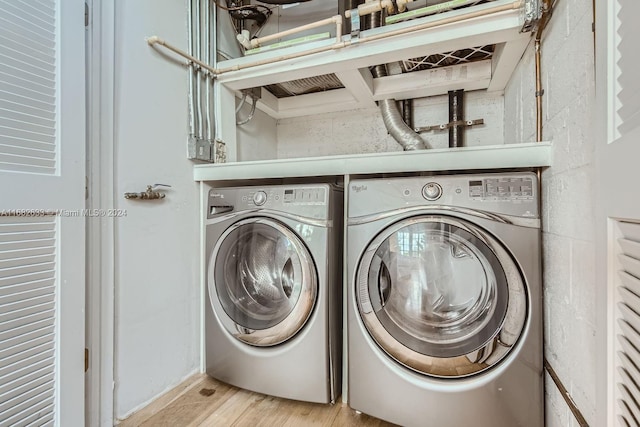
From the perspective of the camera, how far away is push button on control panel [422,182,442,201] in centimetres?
106

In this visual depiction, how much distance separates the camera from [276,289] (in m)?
1.35

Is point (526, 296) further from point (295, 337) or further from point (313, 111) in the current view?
point (313, 111)

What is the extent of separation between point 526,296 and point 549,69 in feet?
2.68

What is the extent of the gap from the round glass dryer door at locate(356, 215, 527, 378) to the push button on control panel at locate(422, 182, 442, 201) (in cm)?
8

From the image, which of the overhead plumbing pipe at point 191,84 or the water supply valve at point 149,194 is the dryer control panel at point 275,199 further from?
the overhead plumbing pipe at point 191,84

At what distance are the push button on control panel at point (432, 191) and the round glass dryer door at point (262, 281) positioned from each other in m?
0.54

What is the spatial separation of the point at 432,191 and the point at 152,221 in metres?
1.22

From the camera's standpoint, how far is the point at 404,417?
1.07 meters

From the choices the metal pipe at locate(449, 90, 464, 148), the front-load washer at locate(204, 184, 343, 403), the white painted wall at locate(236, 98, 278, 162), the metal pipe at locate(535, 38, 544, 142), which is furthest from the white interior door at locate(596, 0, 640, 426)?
the white painted wall at locate(236, 98, 278, 162)

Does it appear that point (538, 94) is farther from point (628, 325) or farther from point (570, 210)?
point (628, 325)

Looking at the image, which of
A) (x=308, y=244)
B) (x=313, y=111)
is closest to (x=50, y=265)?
(x=308, y=244)

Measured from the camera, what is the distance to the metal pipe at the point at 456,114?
183 cm

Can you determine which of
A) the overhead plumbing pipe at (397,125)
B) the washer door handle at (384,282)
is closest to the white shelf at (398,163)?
the washer door handle at (384,282)

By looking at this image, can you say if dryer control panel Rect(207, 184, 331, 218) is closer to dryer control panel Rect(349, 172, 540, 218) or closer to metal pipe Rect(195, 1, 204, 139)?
dryer control panel Rect(349, 172, 540, 218)
